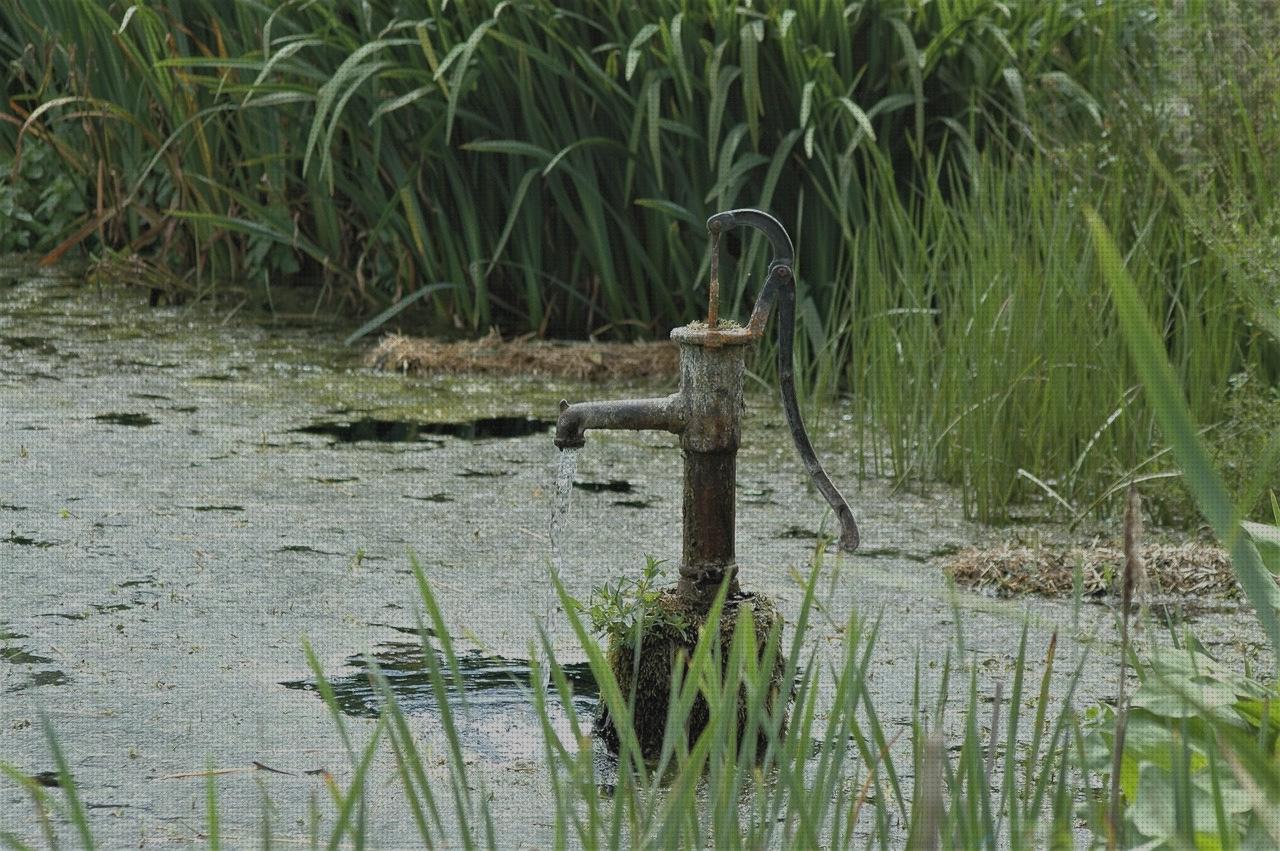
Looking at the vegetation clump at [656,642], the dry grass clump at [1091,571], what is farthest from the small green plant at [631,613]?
the dry grass clump at [1091,571]

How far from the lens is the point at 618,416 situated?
6.69ft

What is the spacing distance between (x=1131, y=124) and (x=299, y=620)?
7.64 feet

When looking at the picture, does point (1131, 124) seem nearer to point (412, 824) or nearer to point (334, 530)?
point (334, 530)

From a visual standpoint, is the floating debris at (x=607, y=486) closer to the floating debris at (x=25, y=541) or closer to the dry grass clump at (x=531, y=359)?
the dry grass clump at (x=531, y=359)

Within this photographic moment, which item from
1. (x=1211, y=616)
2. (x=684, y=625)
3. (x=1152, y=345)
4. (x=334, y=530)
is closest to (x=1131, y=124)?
(x=1211, y=616)

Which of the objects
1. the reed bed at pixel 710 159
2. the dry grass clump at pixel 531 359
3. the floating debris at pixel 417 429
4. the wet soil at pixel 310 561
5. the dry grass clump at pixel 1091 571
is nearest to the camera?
the wet soil at pixel 310 561

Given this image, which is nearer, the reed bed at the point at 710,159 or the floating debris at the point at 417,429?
the reed bed at the point at 710,159

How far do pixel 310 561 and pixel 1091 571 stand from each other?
3.93 feet

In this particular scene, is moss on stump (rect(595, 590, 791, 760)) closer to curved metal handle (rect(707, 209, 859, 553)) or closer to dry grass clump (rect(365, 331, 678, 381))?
curved metal handle (rect(707, 209, 859, 553))

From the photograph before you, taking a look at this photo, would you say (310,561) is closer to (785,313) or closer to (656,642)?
(656,642)

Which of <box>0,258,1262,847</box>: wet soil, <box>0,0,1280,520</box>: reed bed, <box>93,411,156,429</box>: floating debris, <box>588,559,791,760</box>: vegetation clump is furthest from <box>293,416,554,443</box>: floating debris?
<box>588,559,791,760</box>: vegetation clump

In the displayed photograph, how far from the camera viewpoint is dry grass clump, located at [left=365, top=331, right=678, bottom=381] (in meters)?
4.08

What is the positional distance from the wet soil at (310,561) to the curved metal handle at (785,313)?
4.4 inches

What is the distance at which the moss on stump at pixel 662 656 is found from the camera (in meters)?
2.04
